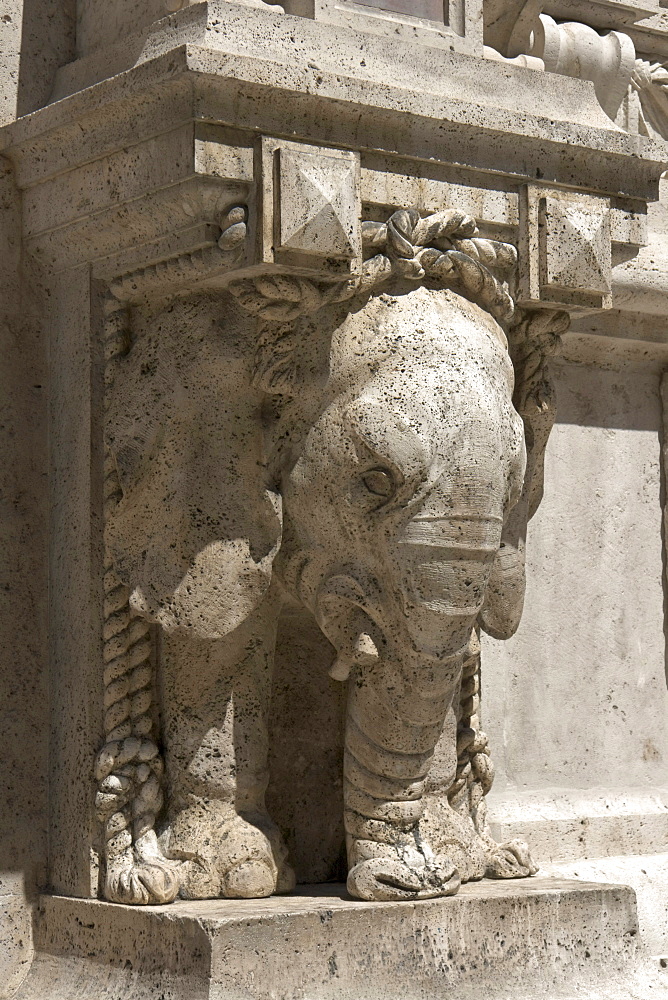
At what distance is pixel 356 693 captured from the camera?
3.45 m

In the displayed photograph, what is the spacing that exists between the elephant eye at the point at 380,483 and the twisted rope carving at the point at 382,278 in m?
0.20

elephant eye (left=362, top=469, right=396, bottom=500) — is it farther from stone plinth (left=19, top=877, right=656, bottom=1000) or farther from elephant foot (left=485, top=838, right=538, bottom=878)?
elephant foot (left=485, top=838, right=538, bottom=878)

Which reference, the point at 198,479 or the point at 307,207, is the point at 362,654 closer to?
the point at 198,479

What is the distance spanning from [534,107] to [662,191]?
97cm

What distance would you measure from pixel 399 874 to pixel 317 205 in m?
1.11

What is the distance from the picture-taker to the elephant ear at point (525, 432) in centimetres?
361

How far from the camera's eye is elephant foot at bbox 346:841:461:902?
3.35m

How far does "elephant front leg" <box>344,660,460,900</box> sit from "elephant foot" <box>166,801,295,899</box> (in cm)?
13

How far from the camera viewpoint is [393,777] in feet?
11.3

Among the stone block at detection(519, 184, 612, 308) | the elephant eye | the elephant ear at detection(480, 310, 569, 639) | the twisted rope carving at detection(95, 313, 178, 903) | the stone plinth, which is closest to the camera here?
the stone plinth

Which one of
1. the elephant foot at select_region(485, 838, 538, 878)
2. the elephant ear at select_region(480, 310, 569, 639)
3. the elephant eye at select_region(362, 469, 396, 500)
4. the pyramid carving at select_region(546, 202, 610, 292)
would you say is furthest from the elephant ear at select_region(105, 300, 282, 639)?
the elephant foot at select_region(485, 838, 538, 878)

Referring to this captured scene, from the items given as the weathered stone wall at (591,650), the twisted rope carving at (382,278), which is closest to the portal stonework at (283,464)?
the twisted rope carving at (382,278)

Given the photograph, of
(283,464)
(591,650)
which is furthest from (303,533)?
(591,650)

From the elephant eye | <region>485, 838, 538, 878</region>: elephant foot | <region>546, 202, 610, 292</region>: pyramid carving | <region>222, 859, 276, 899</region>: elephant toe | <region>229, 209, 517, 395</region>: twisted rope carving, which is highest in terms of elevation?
<region>546, 202, 610, 292</region>: pyramid carving
